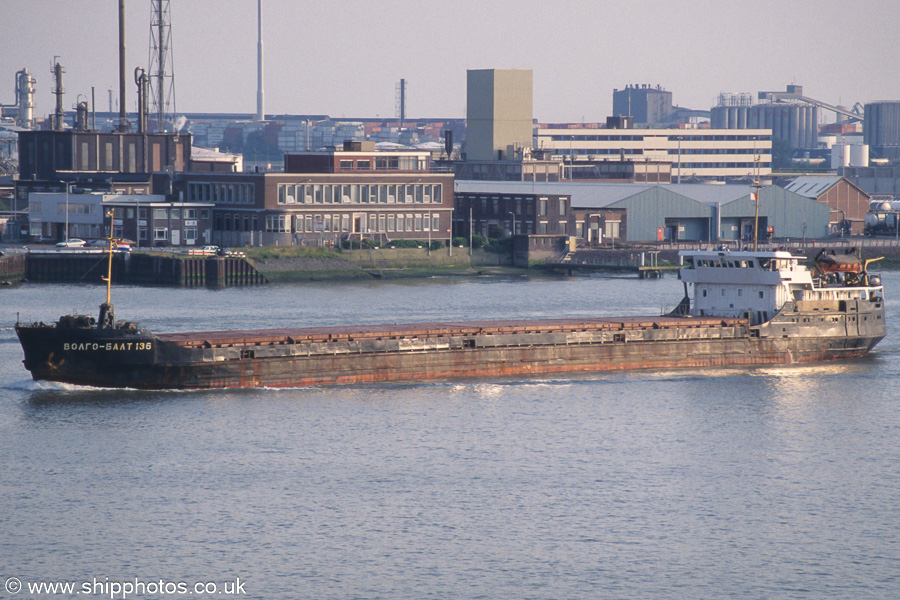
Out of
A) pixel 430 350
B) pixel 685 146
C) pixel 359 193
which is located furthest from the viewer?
pixel 685 146

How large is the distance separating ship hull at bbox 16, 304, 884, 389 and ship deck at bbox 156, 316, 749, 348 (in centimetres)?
5

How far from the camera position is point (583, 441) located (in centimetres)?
4031

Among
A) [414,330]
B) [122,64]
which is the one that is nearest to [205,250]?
[122,64]

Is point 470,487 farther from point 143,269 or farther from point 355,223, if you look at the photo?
point 355,223

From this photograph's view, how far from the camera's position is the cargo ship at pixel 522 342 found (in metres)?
45.2

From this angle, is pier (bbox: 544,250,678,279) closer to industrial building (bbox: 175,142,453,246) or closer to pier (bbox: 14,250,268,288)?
industrial building (bbox: 175,142,453,246)

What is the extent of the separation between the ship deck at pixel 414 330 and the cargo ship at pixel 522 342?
5cm

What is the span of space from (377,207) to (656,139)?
279ft

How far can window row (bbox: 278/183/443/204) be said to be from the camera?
103438 millimetres

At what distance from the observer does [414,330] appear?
165 ft

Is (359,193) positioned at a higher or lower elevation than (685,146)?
lower

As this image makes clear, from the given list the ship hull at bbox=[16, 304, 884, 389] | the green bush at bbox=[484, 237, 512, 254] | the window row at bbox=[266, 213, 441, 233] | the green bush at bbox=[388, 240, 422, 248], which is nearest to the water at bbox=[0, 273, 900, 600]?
the ship hull at bbox=[16, 304, 884, 389]

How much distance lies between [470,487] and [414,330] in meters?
15.8

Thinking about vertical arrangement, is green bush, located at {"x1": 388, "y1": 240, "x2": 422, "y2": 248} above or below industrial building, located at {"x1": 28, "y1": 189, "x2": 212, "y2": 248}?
below
